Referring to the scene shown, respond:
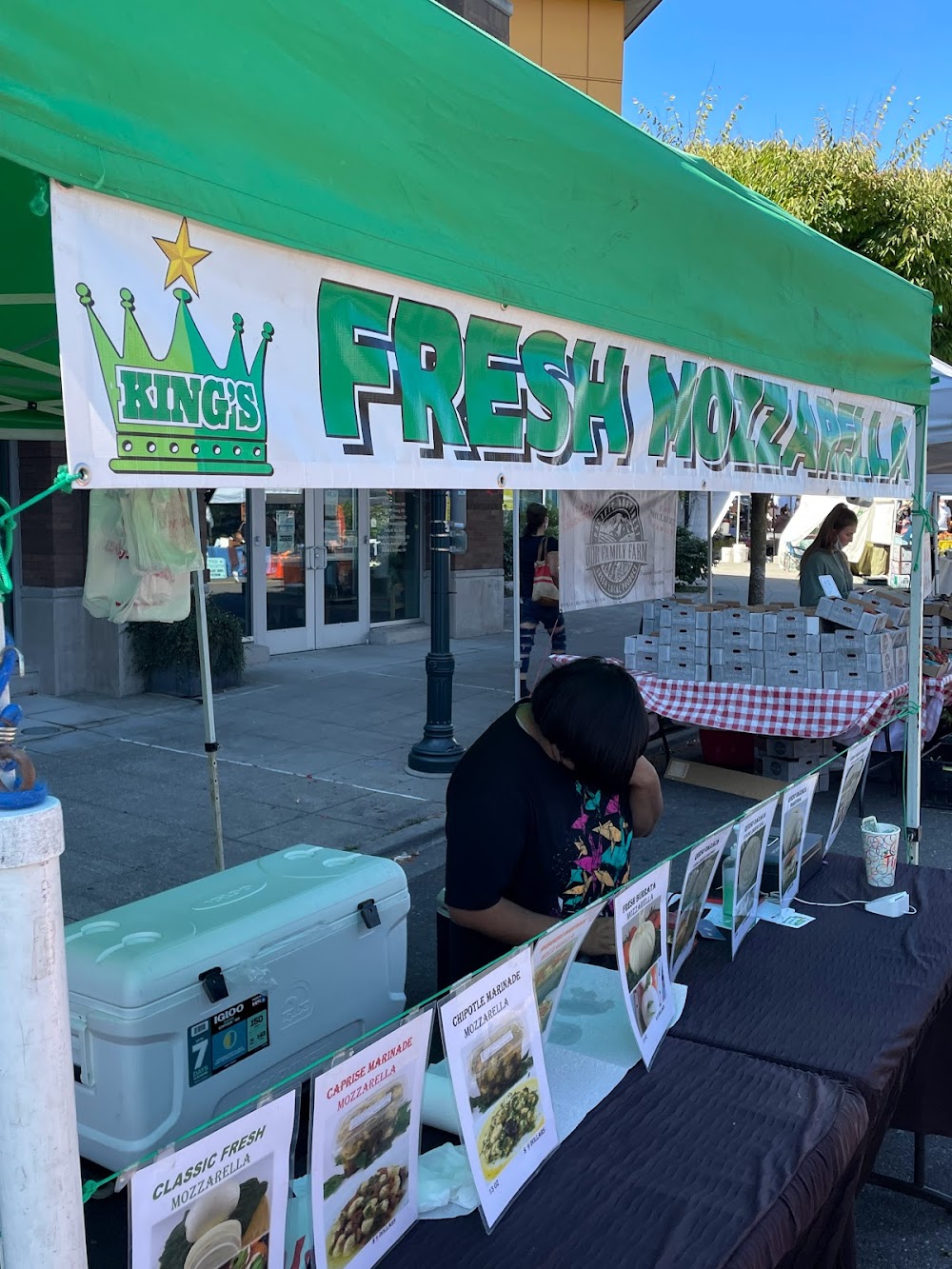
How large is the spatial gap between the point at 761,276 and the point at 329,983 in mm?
2498

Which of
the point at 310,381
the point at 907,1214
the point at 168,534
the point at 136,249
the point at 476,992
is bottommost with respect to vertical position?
the point at 907,1214

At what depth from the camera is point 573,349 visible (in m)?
2.62

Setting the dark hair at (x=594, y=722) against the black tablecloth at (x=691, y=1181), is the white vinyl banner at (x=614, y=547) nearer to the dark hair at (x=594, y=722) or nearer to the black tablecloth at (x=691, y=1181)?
the dark hair at (x=594, y=722)

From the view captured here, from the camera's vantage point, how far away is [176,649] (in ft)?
31.4

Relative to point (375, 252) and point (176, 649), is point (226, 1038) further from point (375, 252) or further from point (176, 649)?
point (176, 649)

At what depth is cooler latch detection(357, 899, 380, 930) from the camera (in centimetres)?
243

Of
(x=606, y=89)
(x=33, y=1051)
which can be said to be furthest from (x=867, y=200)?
(x=33, y=1051)

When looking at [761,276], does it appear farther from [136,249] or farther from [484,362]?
[136,249]

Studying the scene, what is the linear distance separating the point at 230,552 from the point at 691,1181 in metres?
10.2

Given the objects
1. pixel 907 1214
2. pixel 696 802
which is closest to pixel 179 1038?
pixel 907 1214

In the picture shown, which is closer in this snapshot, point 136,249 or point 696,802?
point 136,249

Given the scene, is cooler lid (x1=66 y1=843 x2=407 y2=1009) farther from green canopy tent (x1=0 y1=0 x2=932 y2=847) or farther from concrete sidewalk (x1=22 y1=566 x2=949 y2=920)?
concrete sidewalk (x1=22 y1=566 x2=949 y2=920)

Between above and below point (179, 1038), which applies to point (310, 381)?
above

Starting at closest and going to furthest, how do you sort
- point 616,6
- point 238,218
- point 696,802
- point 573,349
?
1. point 238,218
2. point 573,349
3. point 696,802
4. point 616,6
